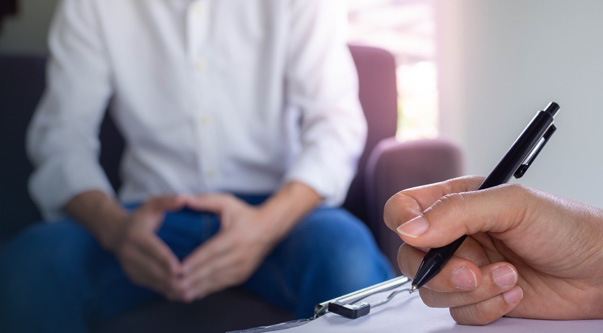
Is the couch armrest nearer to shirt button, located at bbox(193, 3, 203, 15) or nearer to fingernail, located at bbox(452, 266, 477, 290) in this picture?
shirt button, located at bbox(193, 3, 203, 15)

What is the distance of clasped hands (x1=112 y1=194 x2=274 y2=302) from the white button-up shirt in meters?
0.09

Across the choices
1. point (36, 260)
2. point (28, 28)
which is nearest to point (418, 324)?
point (36, 260)

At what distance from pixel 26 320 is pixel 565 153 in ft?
1.29

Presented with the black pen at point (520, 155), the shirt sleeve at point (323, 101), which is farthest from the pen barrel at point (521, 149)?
the shirt sleeve at point (323, 101)

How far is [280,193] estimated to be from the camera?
20.4 inches

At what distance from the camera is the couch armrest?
58 cm

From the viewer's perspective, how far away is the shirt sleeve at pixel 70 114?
559mm

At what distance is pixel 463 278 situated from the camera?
204 mm

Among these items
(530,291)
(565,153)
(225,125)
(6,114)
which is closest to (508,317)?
(530,291)

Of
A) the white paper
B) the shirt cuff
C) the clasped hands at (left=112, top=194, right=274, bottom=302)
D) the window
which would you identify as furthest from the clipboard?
the window

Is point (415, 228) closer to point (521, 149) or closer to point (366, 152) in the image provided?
point (521, 149)

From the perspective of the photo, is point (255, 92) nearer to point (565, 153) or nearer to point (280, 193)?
point (280, 193)

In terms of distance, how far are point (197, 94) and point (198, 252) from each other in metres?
0.18

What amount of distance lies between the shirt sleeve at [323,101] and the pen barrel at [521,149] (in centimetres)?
32
